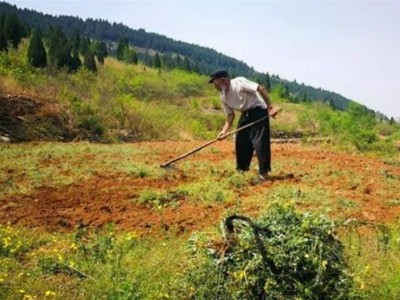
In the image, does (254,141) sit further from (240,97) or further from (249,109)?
(240,97)

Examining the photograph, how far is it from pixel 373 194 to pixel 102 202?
3239 millimetres

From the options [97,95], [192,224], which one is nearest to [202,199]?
[192,224]

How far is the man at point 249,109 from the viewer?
6.97 metres

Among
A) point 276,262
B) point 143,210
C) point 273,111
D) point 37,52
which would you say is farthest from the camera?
point 37,52

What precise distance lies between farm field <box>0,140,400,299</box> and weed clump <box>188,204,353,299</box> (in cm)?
16

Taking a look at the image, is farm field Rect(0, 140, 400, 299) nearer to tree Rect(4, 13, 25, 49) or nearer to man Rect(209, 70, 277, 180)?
man Rect(209, 70, 277, 180)

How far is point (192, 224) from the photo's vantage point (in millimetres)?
4957

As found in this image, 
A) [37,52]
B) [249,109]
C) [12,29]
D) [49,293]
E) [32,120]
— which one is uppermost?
[12,29]

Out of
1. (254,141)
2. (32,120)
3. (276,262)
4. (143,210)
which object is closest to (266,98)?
(254,141)

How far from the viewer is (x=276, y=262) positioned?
9.85 feet

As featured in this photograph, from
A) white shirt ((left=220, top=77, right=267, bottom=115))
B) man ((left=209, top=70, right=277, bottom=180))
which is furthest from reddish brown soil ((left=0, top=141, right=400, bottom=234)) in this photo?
white shirt ((left=220, top=77, right=267, bottom=115))

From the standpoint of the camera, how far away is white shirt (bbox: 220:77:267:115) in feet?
23.2

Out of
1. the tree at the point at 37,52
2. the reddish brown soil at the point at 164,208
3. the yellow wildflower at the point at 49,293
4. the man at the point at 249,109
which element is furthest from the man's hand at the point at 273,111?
the tree at the point at 37,52

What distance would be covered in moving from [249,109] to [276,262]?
4344 millimetres
